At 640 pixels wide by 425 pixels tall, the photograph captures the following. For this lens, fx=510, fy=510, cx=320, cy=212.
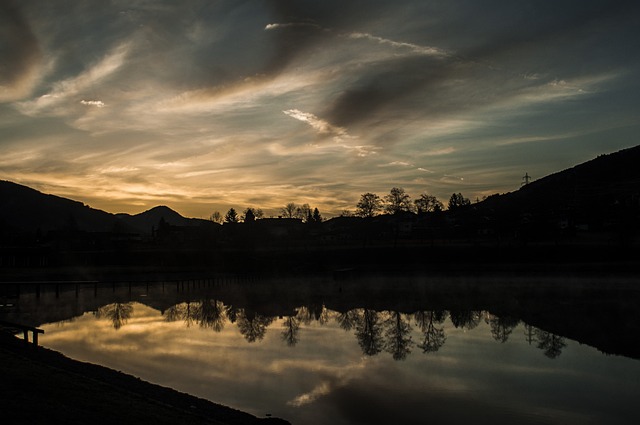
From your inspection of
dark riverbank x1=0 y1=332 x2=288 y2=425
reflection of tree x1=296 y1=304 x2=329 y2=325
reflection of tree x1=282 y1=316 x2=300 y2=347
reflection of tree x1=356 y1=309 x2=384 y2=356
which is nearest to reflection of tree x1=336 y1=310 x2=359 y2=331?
reflection of tree x1=356 y1=309 x2=384 y2=356

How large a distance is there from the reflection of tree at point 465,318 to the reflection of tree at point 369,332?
5.69 meters

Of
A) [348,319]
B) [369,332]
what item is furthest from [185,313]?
[369,332]

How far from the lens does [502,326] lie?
35.0 metres

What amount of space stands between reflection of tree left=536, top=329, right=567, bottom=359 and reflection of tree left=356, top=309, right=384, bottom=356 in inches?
344

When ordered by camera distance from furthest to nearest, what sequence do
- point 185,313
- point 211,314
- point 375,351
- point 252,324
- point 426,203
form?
1. point 426,203
2. point 185,313
3. point 211,314
4. point 252,324
5. point 375,351

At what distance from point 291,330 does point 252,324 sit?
4.01 metres

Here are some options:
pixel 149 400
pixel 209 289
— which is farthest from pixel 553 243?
pixel 149 400

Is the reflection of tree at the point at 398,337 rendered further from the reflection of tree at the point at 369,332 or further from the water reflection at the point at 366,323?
the reflection of tree at the point at 369,332

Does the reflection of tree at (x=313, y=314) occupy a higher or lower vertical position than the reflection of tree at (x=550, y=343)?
higher

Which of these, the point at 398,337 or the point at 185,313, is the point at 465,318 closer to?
the point at 398,337

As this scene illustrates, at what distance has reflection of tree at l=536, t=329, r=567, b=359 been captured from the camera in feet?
86.8

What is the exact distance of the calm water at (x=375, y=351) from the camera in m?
17.9

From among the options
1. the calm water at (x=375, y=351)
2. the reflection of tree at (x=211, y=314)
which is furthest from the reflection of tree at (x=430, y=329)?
the reflection of tree at (x=211, y=314)

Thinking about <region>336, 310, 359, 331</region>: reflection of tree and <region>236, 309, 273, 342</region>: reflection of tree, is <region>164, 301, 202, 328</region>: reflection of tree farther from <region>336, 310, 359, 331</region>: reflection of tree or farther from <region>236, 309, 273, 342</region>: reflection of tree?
<region>336, 310, 359, 331</region>: reflection of tree
